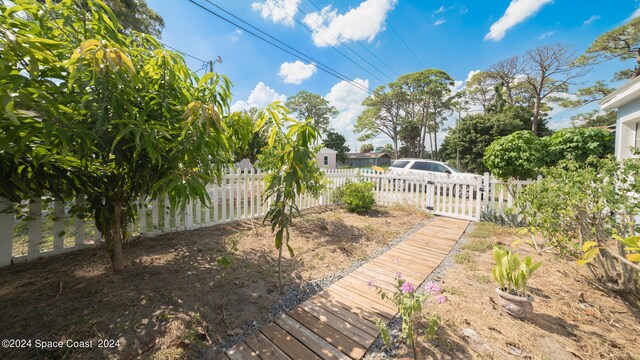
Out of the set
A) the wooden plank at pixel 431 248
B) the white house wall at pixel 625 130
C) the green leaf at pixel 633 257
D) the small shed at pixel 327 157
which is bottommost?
the wooden plank at pixel 431 248

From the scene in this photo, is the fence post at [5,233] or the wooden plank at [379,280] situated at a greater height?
the fence post at [5,233]

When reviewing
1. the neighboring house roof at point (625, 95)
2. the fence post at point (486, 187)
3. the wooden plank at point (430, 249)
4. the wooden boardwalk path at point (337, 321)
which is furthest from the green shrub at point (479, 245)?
the neighboring house roof at point (625, 95)

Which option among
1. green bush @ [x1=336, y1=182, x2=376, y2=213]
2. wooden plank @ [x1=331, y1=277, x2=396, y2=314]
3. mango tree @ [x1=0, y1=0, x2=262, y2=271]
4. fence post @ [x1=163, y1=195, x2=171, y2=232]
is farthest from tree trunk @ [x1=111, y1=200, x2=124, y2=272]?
green bush @ [x1=336, y1=182, x2=376, y2=213]

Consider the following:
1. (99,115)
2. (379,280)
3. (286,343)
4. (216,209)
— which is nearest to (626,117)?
(379,280)

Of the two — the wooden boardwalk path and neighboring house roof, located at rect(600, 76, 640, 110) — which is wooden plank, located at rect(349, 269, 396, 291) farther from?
neighboring house roof, located at rect(600, 76, 640, 110)

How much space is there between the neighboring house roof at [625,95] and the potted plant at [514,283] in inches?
190

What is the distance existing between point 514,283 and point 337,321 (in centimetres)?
174

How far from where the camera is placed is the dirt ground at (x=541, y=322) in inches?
67.6

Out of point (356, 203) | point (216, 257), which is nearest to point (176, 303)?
point (216, 257)

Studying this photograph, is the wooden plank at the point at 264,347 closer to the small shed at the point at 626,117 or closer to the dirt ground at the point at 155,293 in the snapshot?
the dirt ground at the point at 155,293

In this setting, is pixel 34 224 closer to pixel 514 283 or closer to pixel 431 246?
pixel 514 283

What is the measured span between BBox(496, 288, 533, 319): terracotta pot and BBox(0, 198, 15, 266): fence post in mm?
5260

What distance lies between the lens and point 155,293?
2.16m

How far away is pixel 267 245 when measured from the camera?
11.9 feet
